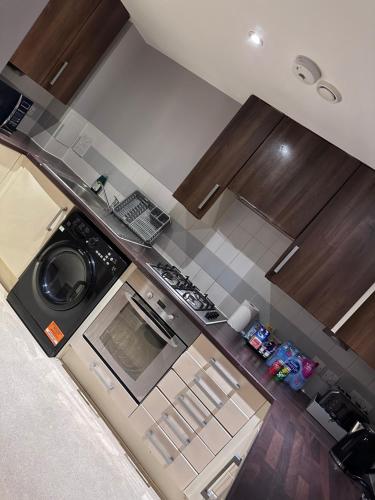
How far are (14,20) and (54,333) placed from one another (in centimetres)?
209

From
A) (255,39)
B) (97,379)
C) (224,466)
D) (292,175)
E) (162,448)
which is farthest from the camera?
(97,379)

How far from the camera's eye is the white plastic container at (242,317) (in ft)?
8.36

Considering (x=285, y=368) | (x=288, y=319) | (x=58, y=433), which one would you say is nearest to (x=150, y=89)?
(x=288, y=319)

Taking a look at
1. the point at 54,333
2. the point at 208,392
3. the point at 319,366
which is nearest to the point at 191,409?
the point at 208,392

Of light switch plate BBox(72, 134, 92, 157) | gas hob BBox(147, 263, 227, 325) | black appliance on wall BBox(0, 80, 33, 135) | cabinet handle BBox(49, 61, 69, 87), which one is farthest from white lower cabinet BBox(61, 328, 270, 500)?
black appliance on wall BBox(0, 80, 33, 135)

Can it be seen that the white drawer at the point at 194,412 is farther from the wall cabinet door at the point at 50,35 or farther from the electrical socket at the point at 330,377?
the wall cabinet door at the point at 50,35

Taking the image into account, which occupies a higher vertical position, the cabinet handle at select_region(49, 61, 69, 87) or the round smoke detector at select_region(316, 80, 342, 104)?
the round smoke detector at select_region(316, 80, 342, 104)

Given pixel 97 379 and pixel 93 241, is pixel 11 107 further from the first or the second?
pixel 97 379

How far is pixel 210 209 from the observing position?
8.70ft

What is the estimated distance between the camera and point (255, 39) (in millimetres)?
1653

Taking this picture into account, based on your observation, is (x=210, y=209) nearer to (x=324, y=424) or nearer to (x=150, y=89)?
(x=150, y=89)

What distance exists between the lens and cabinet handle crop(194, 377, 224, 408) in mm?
1940

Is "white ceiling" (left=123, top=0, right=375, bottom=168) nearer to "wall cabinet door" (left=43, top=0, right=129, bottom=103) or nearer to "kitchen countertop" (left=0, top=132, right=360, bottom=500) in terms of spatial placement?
"wall cabinet door" (left=43, top=0, right=129, bottom=103)

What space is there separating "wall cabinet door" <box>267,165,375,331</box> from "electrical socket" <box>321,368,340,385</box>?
513 mm
